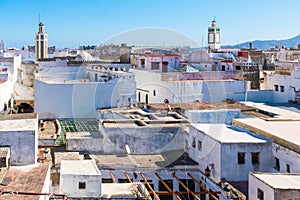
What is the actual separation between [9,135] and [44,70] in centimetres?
1938

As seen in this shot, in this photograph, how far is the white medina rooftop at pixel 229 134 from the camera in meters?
14.8

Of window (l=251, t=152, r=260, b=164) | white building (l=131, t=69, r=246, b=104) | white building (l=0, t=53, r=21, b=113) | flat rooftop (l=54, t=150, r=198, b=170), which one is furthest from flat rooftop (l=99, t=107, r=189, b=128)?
white building (l=0, t=53, r=21, b=113)

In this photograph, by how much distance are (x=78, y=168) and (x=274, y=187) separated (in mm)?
5483

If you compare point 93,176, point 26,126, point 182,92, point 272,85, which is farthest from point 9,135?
point 272,85

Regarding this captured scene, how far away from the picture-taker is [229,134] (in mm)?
15633

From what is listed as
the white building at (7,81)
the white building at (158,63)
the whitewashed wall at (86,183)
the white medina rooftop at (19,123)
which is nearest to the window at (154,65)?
the white building at (158,63)

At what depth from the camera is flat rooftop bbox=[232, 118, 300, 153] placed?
14045 mm

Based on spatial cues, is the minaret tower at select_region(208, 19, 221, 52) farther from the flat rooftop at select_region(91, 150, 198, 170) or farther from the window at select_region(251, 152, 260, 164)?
the window at select_region(251, 152, 260, 164)

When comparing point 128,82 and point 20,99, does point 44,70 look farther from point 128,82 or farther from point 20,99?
point 128,82

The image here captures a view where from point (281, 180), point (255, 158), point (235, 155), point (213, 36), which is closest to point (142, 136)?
point (235, 155)

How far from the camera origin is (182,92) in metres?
26.0

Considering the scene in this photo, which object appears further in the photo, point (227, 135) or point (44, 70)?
point (44, 70)

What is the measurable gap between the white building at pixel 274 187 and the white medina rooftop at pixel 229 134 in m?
2.69

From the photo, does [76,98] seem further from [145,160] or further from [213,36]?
[213,36]
